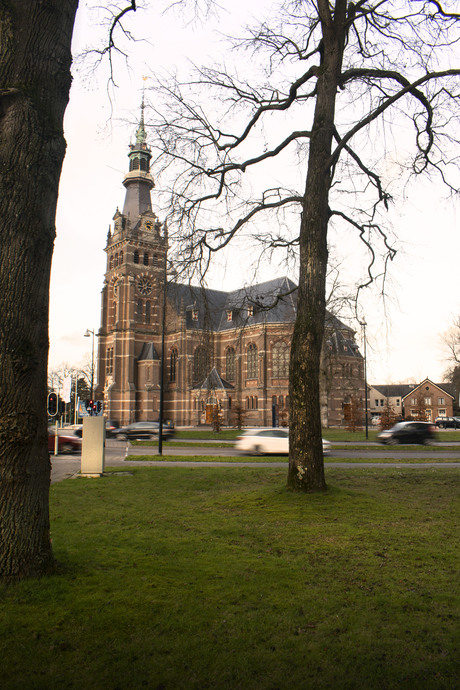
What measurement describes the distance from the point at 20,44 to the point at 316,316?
22.3 feet

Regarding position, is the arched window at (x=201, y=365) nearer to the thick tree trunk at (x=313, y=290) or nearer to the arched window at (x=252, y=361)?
the thick tree trunk at (x=313, y=290)

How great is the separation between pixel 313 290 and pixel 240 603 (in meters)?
6.87

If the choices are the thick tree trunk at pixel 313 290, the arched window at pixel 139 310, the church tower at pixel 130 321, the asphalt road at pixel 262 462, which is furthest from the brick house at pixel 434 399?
the thick tree trunk at pixel 313 290

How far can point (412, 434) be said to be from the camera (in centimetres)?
3216

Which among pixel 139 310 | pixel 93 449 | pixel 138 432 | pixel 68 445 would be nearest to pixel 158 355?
pixel 139 310

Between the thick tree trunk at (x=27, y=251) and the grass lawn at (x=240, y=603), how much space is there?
1.96 feet

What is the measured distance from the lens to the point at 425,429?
31.9 meters

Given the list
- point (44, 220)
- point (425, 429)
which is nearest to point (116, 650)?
point (44, 220)

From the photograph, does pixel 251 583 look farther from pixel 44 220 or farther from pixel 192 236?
pixel 192 236

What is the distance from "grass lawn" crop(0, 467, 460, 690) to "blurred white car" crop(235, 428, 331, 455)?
15222 mm

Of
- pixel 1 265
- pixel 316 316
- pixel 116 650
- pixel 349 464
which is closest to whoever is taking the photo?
pixel 116 650

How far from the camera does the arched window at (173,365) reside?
6512 cm

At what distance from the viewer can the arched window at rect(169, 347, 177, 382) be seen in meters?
65.1

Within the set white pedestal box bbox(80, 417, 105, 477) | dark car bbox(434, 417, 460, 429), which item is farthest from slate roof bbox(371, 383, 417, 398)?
white pedestal box bbox(80, 417, 105, 477)
